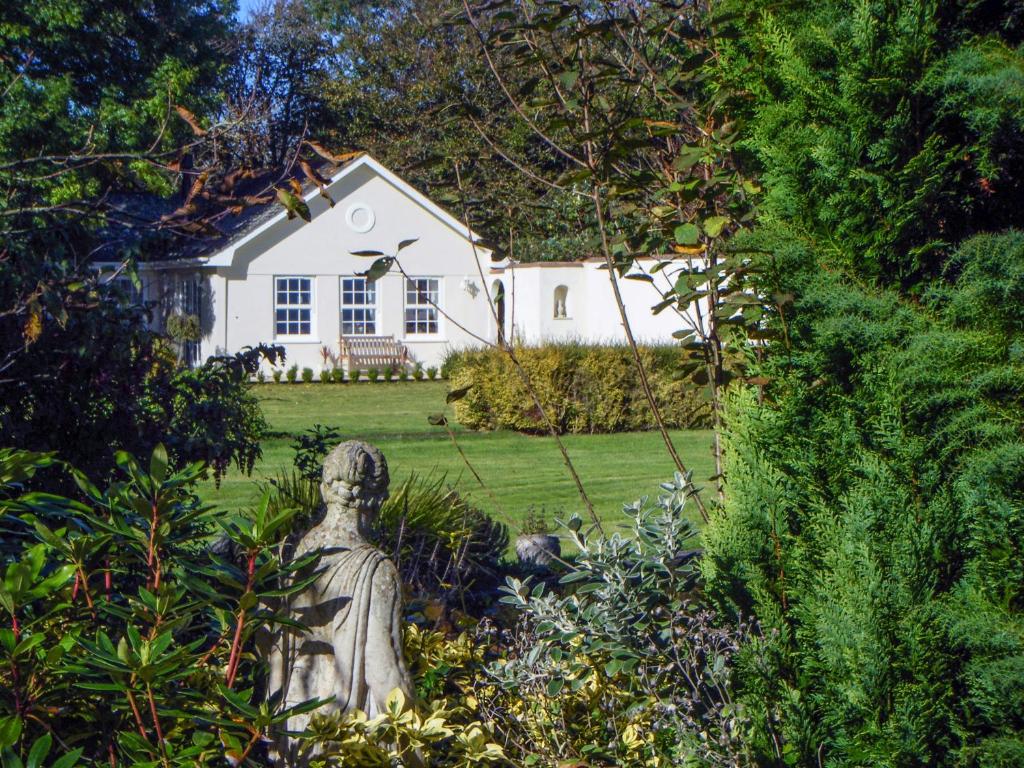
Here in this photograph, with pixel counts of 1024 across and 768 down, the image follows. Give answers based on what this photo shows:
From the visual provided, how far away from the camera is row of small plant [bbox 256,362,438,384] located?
90.5ft

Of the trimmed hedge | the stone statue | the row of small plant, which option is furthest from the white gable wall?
the stone statue

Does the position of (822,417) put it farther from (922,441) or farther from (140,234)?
(140,234)

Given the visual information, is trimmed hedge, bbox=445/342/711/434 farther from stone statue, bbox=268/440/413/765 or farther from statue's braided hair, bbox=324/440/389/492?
stone statue, bbox=268/440/413/765

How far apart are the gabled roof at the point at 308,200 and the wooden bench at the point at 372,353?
3582mm

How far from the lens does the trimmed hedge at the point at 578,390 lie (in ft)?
56.0

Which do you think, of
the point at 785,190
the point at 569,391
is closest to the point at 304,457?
the point at 785,190

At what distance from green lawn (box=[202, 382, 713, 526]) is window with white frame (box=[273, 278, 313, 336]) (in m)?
7.50

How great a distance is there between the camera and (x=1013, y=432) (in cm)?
278

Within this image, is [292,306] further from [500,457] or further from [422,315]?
[500,457]

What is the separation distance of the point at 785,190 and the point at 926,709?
1.49 m

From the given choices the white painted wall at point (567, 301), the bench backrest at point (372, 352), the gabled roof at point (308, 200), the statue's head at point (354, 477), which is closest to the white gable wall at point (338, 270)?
the gabled roof at point (308, 200)

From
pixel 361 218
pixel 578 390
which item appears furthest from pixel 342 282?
pixel 578 390

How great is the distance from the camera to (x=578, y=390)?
17281 mm

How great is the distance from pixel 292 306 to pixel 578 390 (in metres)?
14.0
